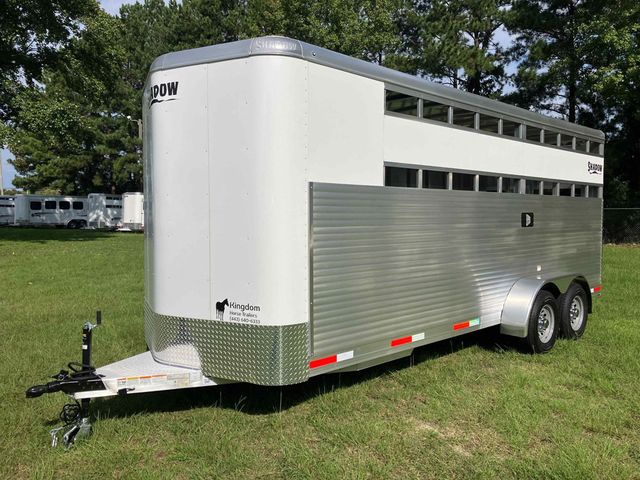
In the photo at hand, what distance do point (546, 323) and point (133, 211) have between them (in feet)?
94.2

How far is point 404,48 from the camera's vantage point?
2727 centimetres

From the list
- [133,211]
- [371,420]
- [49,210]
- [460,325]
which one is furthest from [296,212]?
[49,210]

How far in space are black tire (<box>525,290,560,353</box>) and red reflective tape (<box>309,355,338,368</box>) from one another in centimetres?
266

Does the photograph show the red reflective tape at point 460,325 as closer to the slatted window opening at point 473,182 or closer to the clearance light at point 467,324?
the clearance light at point 467,324

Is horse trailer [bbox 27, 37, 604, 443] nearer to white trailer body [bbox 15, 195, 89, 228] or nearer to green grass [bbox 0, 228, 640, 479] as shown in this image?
green grass [bbox 0, 228, 640, 479]

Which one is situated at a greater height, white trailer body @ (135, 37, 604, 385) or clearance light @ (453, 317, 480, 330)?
white trailer body @ (135, 37, 604, 385)

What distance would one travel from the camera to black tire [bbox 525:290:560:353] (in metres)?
5.83

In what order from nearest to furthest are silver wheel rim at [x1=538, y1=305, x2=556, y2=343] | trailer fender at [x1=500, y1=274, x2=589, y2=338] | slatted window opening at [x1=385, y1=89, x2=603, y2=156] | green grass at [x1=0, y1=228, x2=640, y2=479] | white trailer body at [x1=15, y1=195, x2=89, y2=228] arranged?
green grass at [x1=0, y1=228, x2=640, y2=479] → slatted window opening at [x1=385, y1=89, x2=603, y2=156] → trailer fender at [x1=500, y1=274, x2=589, y2=338] → silver wheel rim at [x1=538, y1=305, x2=556, y2=343] → white trailer body at [x1=15, y1=195, x2=89, y2=228]

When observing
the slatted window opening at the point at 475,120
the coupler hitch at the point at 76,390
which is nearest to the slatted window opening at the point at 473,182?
the slatted window opening at the point at 475,120

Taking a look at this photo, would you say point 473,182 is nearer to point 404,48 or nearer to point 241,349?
point 241,349

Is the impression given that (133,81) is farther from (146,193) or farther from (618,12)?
(146,193)

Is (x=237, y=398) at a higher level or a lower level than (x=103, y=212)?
lower

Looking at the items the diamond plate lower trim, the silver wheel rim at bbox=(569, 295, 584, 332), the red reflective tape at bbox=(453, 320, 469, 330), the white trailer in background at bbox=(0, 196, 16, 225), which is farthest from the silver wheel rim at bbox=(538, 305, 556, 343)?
the white trailer in background at bbox=(0, 196, 16, 225)

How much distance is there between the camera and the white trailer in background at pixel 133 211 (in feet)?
101
